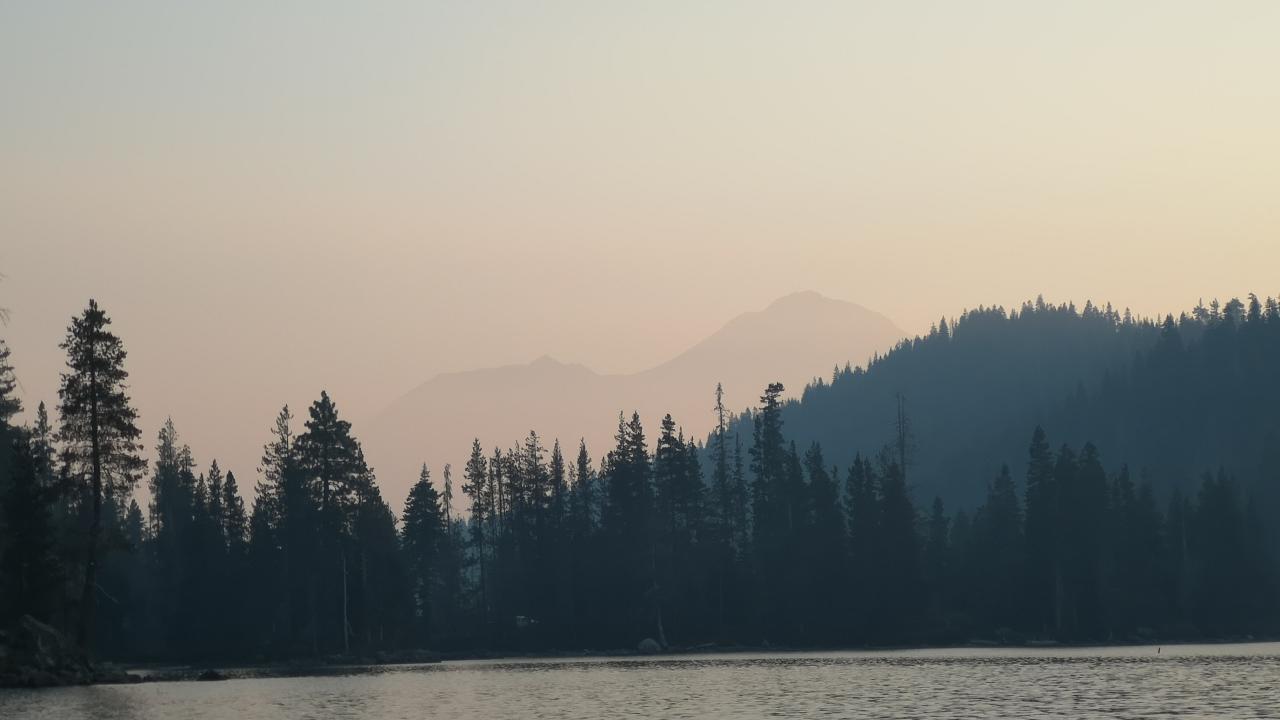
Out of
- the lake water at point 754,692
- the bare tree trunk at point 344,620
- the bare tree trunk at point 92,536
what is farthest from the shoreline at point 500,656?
the bare tree trunk at point 92,536

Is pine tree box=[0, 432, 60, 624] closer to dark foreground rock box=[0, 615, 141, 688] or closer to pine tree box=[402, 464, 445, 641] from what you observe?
dark foreground rock box=[0, 615, 141, 688]

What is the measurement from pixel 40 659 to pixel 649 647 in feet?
213

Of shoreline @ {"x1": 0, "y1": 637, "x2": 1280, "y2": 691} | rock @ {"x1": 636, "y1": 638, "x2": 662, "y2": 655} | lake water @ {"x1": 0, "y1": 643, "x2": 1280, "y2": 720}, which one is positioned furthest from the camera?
rock @ {"x1": 636, "y1": 638, "x2": 662, "y2": 655}

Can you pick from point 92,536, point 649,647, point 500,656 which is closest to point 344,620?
point 500,656

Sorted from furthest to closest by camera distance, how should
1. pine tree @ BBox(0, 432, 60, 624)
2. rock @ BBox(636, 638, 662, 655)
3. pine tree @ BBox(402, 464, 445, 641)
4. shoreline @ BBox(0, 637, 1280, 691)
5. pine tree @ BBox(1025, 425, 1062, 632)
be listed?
pine tree @ BBox(402, 464, 445, 641), pine tree @ BBox(1025, 425, 1062, 632), rock @ BBox(636, 638, 662, 655), shoreline @ BBox(0, 637, 1280, 691), pine tree @ BBox(0, 432, 60, 624)

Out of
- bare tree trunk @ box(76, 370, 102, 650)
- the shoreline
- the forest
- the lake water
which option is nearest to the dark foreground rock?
bare tree trunk @ box(76, 370, 102, 650)

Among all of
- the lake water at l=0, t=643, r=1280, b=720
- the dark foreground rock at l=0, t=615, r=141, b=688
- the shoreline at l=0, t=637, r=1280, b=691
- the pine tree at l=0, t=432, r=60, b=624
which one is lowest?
the shoreline at l=0, t=637, r=1280, b=691

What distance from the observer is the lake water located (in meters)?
49.1

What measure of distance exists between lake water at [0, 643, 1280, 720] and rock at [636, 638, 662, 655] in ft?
95.8

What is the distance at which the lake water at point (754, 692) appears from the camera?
49094 millimetres

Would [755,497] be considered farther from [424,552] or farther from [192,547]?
[192,547]

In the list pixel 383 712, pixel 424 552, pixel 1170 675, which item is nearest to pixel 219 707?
pixel 383 712

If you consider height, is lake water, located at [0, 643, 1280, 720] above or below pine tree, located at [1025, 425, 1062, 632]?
below

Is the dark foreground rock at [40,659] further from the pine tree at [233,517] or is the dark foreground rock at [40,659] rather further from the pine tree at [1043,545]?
the pine tree at [1043,545]
